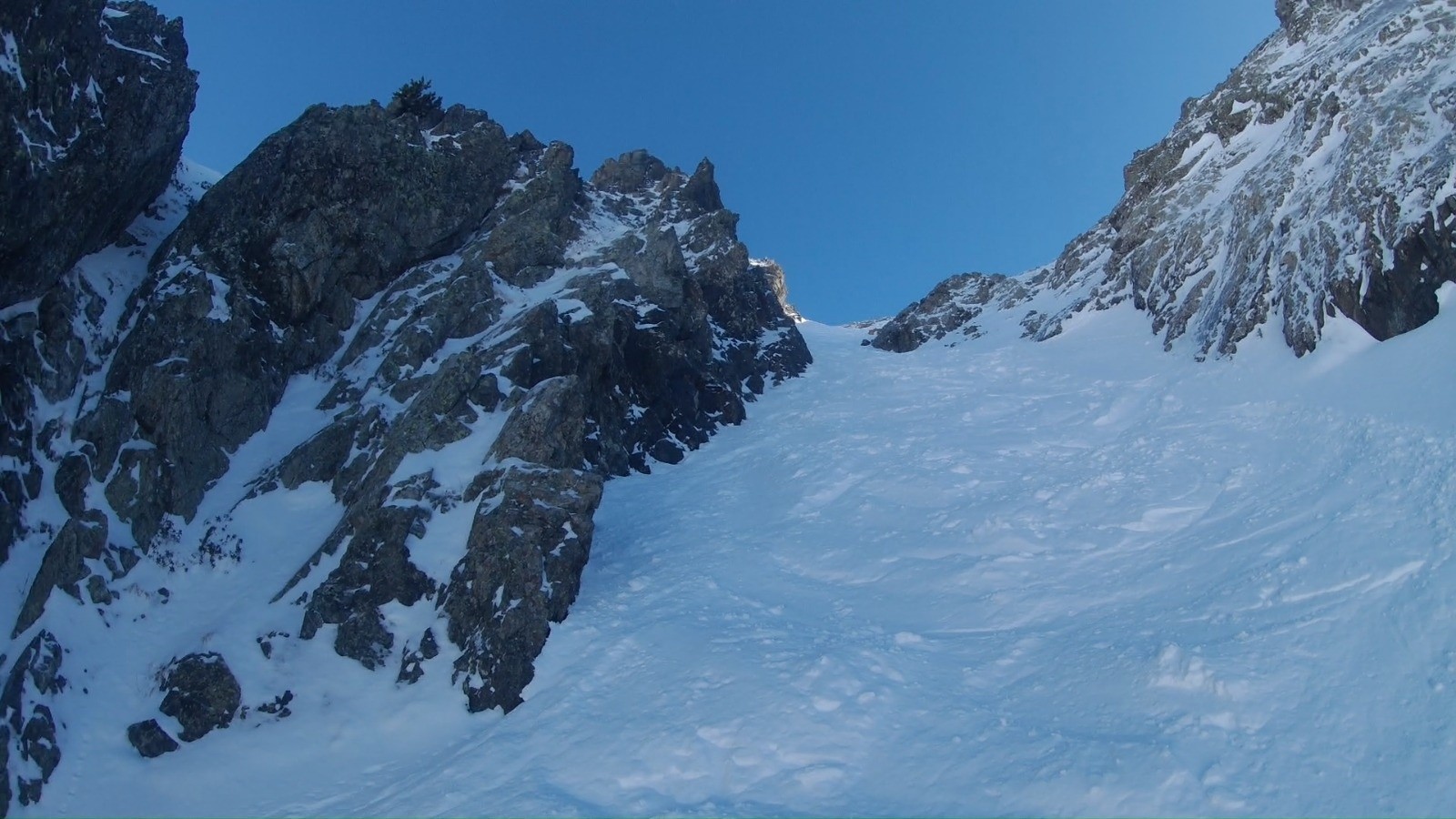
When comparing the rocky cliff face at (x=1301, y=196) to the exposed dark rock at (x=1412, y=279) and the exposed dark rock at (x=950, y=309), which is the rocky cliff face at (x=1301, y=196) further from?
the exposed dark rock at (x=950, y=309)

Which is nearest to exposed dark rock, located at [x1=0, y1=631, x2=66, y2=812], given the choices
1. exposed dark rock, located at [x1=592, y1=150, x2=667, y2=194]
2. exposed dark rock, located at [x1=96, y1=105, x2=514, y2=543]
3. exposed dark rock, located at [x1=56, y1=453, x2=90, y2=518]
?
exposed dark rock, located at [x1=56, y1=453, x2=90, y2=518]

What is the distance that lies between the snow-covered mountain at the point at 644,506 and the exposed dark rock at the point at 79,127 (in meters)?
0.12

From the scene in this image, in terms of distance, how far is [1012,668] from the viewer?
1243 centimetres

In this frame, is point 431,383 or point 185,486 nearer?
point 185,486

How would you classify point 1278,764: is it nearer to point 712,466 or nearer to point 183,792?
point 183,792

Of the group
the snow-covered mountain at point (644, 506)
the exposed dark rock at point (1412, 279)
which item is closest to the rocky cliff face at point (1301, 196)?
the exposed dark rock at point (1412, 279)

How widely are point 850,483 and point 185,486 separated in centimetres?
1604

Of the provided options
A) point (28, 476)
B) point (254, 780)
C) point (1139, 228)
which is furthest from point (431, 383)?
point (1139, 228)

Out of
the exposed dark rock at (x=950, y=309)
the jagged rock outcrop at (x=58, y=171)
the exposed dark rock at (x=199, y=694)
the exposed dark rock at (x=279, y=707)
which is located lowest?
the exposed dark rock at (x=279, y=707)

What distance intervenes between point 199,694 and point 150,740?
99 centimetres

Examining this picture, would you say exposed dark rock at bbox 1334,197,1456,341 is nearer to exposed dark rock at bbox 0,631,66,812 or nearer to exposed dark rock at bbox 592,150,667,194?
exposed dark rock at bbox 0,631,66,812

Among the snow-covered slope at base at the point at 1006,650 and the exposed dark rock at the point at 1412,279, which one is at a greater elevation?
the exposed dark rock at the point at 1412,279

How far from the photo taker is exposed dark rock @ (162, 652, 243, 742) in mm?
15586

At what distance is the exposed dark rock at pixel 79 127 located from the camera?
19016 millimetres
